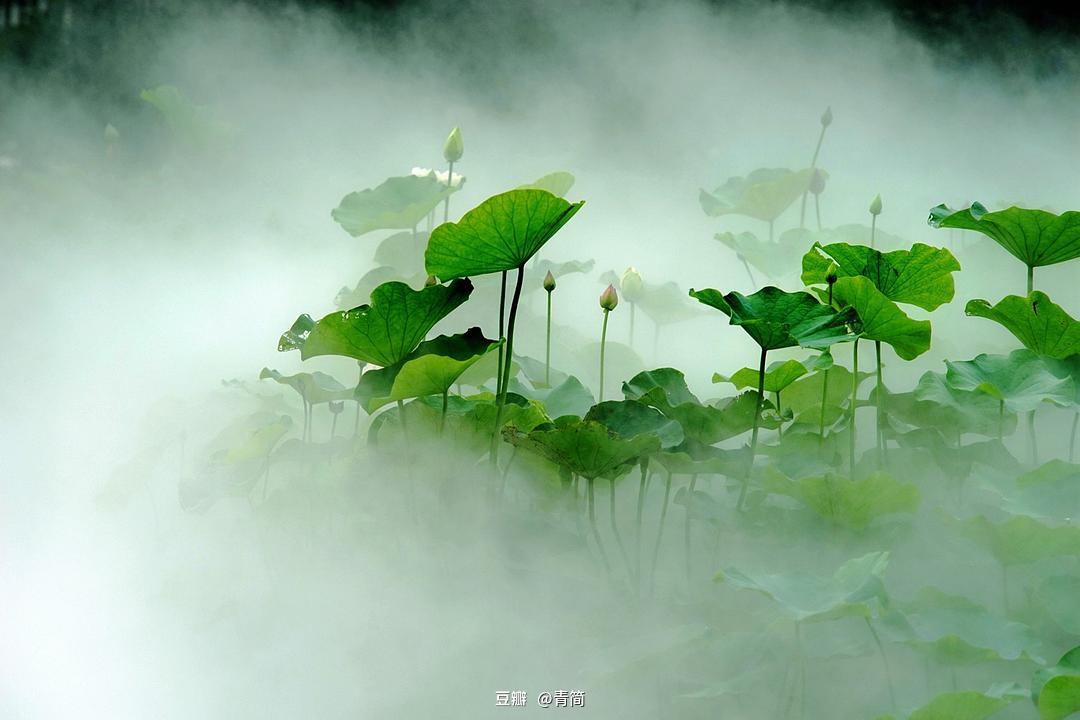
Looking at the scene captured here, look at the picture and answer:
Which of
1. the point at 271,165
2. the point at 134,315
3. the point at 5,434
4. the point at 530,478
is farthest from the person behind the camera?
the point at 271,165

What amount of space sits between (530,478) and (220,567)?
0.22 metres

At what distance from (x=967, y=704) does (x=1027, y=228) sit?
29 cm

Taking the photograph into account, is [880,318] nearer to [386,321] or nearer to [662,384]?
[662,384]

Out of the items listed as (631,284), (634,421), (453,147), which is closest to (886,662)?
(634,421)

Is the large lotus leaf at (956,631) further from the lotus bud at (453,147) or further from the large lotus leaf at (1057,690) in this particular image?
the lotus bud at (453,147)

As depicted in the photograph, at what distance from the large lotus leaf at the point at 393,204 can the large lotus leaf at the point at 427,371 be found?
0.33 m

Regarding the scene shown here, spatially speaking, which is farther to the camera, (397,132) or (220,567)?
(397,132)

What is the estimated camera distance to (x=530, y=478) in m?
0.57

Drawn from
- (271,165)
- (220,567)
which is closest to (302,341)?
(220,567)

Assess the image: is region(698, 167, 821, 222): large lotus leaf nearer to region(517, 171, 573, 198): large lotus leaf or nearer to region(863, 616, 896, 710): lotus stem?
region(517, 171, 573, 198): large lotus leaf

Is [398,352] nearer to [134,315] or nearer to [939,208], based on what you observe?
[939,208]

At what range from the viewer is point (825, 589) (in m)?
0.43

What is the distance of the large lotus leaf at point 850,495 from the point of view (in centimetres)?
48

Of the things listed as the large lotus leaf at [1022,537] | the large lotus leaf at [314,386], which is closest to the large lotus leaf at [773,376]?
the large lotus leaf at [1022,537]
